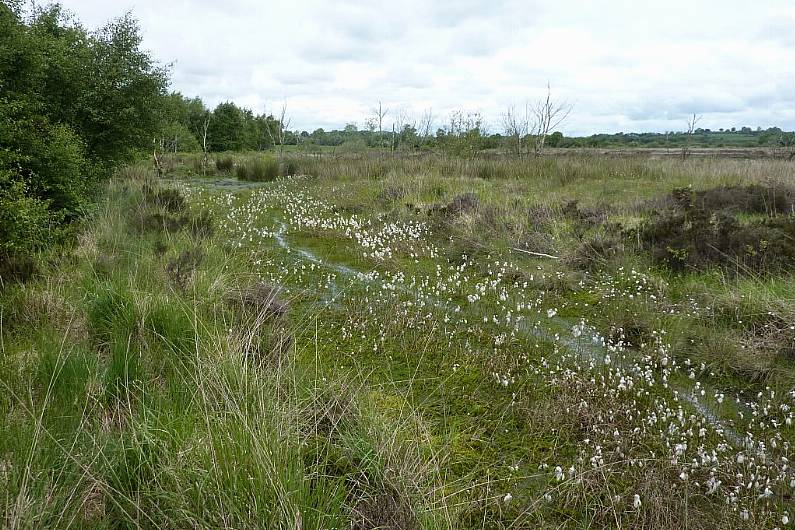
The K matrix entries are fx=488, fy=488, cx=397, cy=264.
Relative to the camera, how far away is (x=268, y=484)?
8.86 feet

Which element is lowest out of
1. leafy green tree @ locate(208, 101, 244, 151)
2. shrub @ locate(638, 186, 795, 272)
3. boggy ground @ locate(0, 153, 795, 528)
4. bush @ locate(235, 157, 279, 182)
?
boggy ground @ locate(0, 153, 795, 528)

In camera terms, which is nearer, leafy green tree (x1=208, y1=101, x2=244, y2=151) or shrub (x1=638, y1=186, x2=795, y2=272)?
shrub (x1=638, y1=186, x2=795, y2=272)

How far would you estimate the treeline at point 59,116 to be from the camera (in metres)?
7.92

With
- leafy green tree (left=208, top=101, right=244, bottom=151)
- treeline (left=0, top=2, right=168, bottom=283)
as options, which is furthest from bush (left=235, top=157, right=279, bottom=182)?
leafy green tree (left=208, top=101, right=244, bottom=151)

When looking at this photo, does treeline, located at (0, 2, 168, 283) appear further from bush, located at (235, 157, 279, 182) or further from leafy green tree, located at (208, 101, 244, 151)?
leafy green tree, located at (208, 101, 244, 151)

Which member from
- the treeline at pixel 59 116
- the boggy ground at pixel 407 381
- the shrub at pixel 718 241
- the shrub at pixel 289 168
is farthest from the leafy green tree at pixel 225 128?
the shrub at pixel 718 241

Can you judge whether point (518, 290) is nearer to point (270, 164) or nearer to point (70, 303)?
point (70, 303)

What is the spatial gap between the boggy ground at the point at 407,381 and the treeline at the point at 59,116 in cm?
99

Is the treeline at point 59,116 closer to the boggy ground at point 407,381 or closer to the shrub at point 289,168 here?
the boggy ground at point 407,381

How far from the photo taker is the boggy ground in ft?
9.70

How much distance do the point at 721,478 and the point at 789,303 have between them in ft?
12.1

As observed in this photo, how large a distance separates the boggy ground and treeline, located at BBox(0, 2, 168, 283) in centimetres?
99

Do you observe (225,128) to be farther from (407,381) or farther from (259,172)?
(407,381)

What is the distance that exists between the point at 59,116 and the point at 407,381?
14535 millimetres
